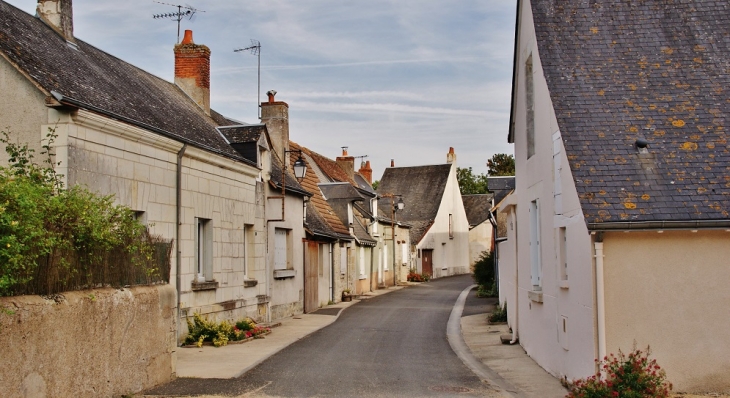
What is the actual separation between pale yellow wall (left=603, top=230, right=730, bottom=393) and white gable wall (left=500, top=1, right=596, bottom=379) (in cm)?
36

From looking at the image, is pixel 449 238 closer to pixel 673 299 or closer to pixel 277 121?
pixel 277 121

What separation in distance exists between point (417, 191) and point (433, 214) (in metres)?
3.70

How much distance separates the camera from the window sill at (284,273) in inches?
818

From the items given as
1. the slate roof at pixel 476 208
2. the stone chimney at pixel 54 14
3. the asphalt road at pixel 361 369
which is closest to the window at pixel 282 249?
the asphalt road at pixel 361 369

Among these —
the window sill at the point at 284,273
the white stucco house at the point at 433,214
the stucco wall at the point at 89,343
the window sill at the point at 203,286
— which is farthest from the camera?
the white stucco house at the point at 433,214

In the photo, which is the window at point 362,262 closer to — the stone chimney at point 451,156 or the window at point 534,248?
the window at point 534,248

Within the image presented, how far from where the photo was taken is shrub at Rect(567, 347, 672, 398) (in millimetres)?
8062

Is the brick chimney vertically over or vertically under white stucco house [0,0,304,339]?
over

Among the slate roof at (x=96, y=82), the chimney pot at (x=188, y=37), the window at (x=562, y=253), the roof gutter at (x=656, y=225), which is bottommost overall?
the window at (x=562, y=253)

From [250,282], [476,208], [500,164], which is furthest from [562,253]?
[500,164]

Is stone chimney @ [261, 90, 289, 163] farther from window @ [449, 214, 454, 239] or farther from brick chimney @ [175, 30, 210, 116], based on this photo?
window @ [449, 214, 454, 239]

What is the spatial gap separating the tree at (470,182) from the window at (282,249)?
60.4m

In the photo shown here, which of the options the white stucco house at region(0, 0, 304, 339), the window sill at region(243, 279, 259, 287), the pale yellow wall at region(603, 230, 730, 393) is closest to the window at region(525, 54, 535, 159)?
the pale yellow wall at region(603, 230, 730, 393)

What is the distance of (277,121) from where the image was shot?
23.7 metres
